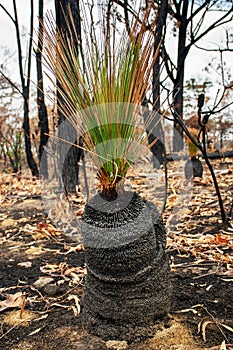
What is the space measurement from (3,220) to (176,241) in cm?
190

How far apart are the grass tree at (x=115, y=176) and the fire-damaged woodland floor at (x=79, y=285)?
121 millimetres

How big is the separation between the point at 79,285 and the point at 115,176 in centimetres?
93

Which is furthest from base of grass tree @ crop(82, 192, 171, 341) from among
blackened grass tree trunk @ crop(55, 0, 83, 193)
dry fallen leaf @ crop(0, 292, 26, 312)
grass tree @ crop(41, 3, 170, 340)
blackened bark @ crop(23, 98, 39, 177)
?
blackened bark @ crop(23, 98, 39, 177)

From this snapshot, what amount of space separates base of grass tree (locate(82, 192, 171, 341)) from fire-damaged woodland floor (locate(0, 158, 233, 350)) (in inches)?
2.9

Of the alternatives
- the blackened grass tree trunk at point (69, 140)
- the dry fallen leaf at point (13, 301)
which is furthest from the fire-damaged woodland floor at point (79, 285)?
the blackened grass tree trunk at point (69, 140)

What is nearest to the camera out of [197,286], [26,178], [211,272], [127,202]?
[127,202]

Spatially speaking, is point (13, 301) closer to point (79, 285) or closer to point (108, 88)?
point (79, 285)

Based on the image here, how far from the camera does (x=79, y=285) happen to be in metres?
2.17

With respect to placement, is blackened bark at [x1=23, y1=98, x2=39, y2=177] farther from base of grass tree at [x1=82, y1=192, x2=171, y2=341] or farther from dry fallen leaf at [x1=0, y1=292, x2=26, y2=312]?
base of grass tree at [x1=82, y1=192, x2=171, y2=341]

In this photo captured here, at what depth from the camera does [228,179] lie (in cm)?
517

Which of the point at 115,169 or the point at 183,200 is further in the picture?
the point at 183,200

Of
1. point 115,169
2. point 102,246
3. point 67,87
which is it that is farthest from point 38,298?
point 67,87

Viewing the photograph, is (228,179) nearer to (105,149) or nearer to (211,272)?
(211,272)

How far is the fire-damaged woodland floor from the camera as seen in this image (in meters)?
1.56
